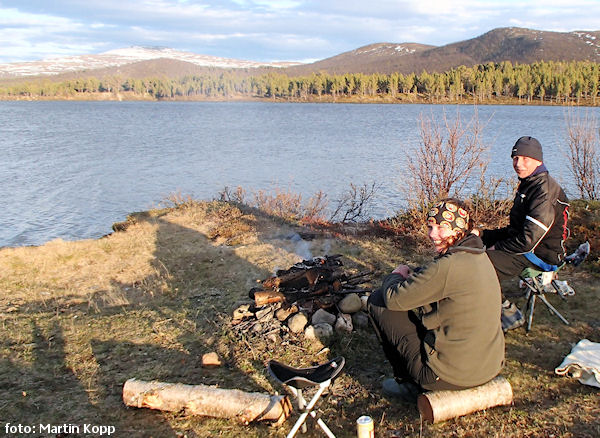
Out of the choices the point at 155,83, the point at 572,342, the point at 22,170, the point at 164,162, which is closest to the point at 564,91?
the point at 164,162

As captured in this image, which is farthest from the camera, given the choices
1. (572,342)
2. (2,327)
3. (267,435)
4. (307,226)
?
(307,226)

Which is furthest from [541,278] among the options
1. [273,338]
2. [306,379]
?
[306,379]

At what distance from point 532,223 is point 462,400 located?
217 centimetres

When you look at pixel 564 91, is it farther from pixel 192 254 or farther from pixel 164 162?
pixel 192 254

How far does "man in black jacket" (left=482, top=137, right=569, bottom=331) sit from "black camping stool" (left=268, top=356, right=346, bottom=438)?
260 centimetres

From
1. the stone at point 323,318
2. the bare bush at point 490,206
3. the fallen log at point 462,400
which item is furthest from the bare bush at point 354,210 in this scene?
the fallen log at point 462,400

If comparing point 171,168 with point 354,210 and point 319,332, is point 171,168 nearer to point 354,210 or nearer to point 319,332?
point 354,210

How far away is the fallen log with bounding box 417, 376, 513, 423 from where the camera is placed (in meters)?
3.76

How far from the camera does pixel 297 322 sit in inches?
216

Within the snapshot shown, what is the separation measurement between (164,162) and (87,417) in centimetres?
2552

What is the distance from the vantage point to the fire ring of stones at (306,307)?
5.48 m

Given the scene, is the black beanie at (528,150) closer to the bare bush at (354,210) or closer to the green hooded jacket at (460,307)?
the green hooded jacket at (460,307)

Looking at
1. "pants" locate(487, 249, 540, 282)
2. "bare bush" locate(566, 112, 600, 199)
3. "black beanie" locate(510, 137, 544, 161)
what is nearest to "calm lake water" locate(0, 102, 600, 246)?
"bare bush" locate(566, 112, 600, 199)

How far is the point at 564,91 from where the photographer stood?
78188 mm
